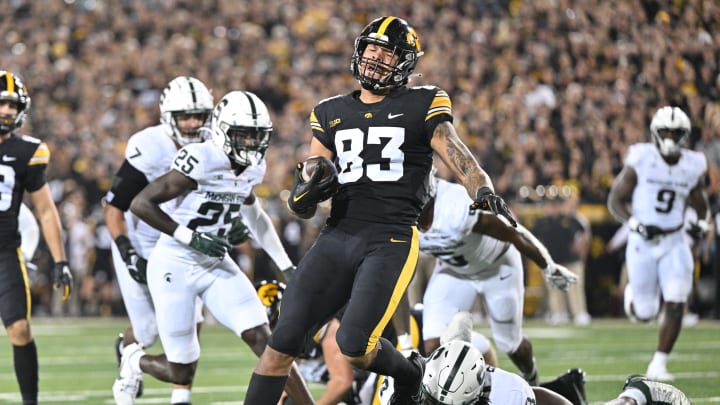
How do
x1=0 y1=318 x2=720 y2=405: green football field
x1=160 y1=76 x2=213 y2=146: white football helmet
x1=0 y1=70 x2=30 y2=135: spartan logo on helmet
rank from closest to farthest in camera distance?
x1=0 y1=70 x2=30 y2=135: spartan logo on helmet < x1=160 y1=76 x2=213 y2=146: white football helmet < x1=0 y1=318 x2=720 y2=405: green football field

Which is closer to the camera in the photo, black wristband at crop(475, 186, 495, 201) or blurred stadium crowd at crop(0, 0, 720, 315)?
black wristband at crop(475, 186, 495, 201)

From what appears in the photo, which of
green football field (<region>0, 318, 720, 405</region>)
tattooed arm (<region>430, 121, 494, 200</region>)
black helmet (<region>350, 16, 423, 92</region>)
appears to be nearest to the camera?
tattooed arm (<region>430, 121, 494, 200</region>)

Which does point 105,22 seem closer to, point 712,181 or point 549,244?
point 549,244

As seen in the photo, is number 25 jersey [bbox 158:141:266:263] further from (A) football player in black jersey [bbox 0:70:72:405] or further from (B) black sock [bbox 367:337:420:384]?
(B) black sock [bbox 367:337:420:384]

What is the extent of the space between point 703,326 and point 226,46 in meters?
9.40

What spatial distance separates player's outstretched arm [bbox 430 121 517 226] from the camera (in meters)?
4.12

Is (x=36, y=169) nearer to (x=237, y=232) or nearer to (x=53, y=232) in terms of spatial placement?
(x=53, y=232)

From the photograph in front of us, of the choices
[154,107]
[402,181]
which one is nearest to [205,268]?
[402,181]

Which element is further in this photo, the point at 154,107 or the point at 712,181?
the point at 154,107

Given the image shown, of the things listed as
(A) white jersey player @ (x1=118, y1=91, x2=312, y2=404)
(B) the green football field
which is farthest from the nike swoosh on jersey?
(B) the green football field

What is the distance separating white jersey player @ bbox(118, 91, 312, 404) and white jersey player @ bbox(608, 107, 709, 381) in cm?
368

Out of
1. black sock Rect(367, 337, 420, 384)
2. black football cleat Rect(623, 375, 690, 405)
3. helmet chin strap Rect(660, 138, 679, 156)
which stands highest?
helmet chin strap Rect(660, 138, 679, 156)

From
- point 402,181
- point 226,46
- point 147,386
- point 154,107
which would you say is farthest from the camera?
point 226,46

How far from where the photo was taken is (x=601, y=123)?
44.7 ft
